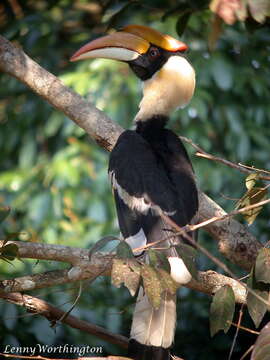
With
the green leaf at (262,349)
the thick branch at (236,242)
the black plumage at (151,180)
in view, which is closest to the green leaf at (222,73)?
the black plumage at (151,180)

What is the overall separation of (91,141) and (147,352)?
272cm

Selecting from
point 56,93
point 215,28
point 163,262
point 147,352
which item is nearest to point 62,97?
point 56,93

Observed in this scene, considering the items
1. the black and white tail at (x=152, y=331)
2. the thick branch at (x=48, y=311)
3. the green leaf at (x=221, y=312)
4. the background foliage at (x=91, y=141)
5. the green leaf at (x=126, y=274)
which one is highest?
the green leaf at (x=126, y=274)

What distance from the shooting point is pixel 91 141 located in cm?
502

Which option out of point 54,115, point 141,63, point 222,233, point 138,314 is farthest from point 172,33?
point 138,314

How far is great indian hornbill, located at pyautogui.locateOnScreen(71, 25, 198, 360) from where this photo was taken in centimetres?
249

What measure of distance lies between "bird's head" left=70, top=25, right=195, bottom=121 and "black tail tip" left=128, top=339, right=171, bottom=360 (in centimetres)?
123

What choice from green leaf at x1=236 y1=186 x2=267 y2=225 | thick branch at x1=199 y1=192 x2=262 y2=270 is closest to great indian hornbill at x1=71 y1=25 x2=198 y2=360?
thick branch at x1=199 y1=192 x2=262 y2=270

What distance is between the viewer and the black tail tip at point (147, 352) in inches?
96.2

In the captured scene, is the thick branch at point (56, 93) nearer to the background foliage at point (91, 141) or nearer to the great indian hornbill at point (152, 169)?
the great indian hornbill at point (152, 169)

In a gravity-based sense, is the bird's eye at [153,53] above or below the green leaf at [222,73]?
above

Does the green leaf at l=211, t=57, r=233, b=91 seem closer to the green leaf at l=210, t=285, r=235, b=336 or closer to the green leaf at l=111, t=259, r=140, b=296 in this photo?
the green leaf at l=210, t=285, r=235, b=336

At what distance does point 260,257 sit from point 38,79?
1.40 meters

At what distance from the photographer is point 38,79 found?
311 centimetres
